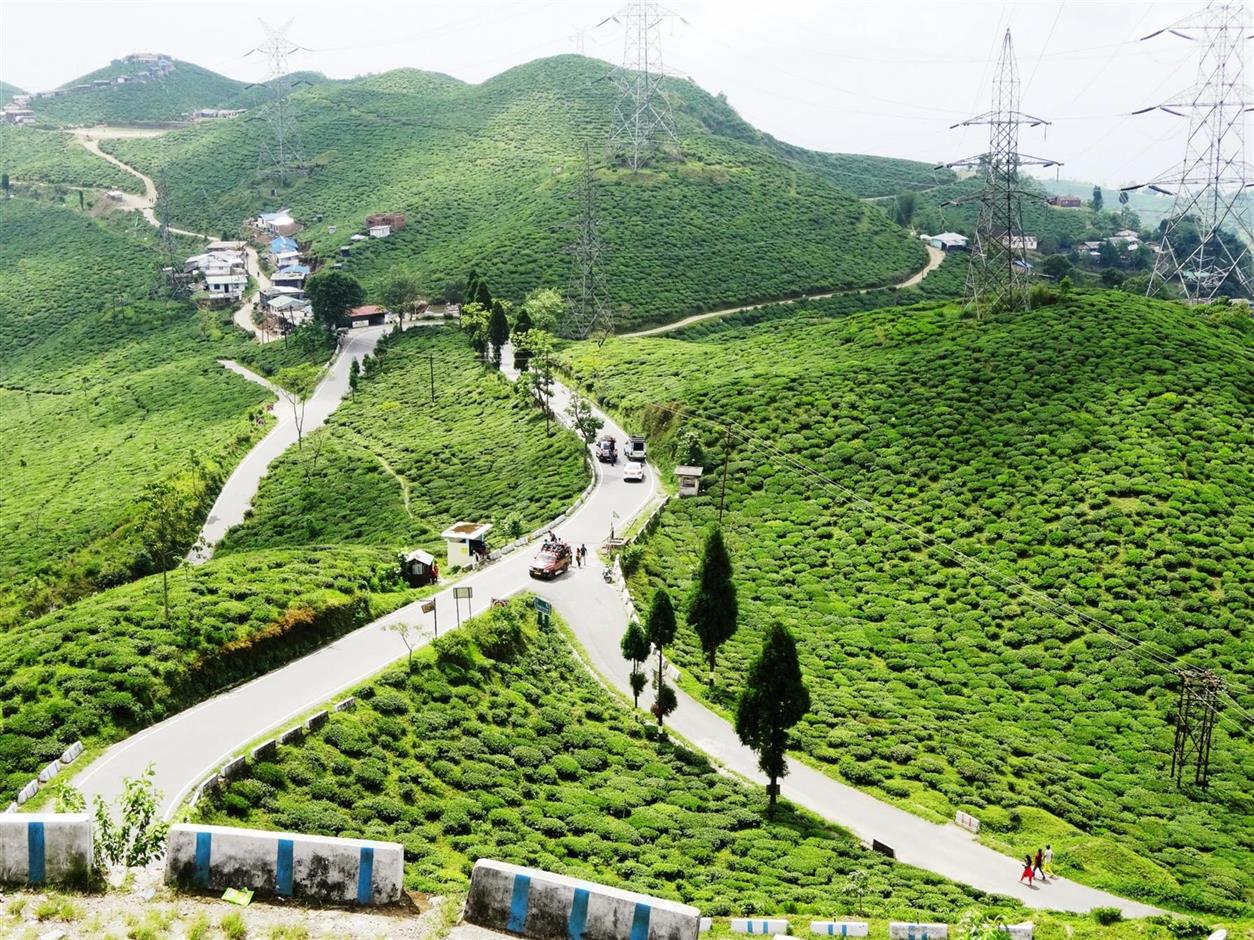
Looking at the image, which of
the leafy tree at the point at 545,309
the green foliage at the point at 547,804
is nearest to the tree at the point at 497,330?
the leafy tree at the point at 545,309

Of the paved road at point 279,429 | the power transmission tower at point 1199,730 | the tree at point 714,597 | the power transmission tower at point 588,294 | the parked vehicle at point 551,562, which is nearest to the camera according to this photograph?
the power transmission tower at point 1199,730

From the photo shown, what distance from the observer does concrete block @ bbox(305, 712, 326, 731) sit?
27.3 metres

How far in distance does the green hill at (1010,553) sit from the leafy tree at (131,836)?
20.9 m

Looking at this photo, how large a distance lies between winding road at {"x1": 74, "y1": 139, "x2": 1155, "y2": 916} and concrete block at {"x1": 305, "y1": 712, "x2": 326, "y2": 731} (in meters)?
1.16

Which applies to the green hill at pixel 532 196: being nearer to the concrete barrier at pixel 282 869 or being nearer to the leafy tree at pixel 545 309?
the leafy tree at pixel 545 309

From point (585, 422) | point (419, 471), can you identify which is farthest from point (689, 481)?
point (419, 471)

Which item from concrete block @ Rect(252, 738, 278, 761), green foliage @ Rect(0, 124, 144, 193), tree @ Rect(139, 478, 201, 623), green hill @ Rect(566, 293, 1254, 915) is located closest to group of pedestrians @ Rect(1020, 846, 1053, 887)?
green hill @ Rect(566, 293, 1254, 915)

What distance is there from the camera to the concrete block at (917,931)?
71.3ft

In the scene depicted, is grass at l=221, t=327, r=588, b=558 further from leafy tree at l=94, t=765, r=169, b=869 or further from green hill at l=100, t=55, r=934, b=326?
leafy tree at l=94, t=765, r=169, b=869

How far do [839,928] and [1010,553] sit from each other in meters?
31.3

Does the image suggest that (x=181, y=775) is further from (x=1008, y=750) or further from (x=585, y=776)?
(x=1008, y=750)

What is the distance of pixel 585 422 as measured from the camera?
66125 mm

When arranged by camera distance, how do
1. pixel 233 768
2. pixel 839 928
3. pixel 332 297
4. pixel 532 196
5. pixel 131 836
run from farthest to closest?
pixel 532 196 < pixel 332 297 < pixel 233 768 < pixel 839 928 < pixel 131 836

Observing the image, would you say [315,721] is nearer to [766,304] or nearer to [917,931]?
[917,931]
